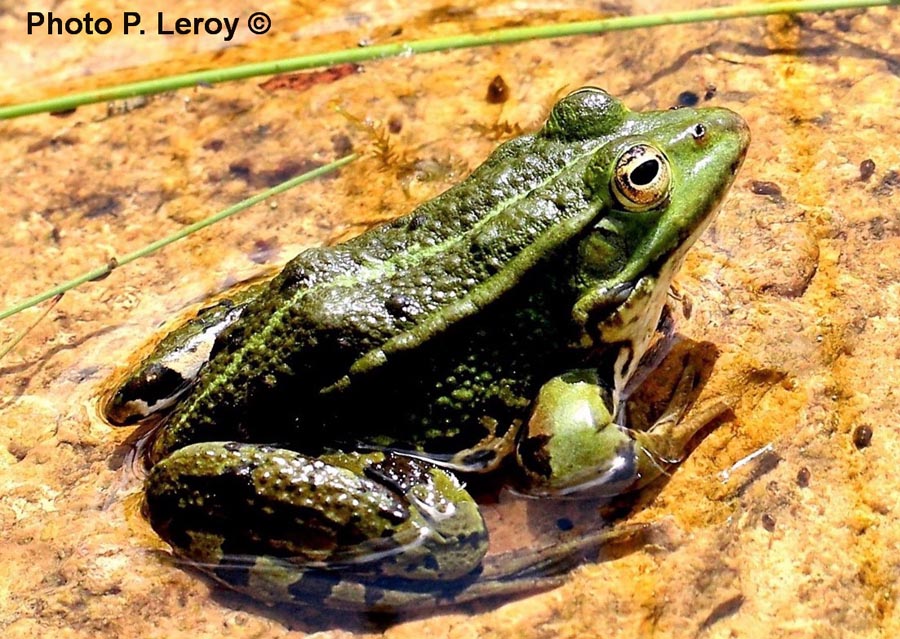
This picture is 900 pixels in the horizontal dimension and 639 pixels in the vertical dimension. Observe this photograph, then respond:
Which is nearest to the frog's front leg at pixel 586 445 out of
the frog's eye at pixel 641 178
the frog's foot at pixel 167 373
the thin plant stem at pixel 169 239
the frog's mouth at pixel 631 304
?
the frog's mouth at pixel 631 304

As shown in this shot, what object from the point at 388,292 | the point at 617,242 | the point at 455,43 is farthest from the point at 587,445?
the point at 455,43

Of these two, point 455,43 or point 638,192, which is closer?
point 638,192

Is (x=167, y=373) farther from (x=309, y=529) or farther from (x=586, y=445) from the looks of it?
(x=586, y=445)

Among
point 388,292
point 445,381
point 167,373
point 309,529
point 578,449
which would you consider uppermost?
point 388,292

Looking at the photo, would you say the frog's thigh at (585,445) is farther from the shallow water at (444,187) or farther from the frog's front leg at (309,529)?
the frog's front leg at (309,529)

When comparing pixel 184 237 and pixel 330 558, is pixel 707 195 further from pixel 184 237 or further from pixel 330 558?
pixel 184 237

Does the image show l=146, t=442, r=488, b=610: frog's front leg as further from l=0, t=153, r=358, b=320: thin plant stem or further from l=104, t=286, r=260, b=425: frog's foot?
l=0, t=153, r=358, b=320: thin plant stem
